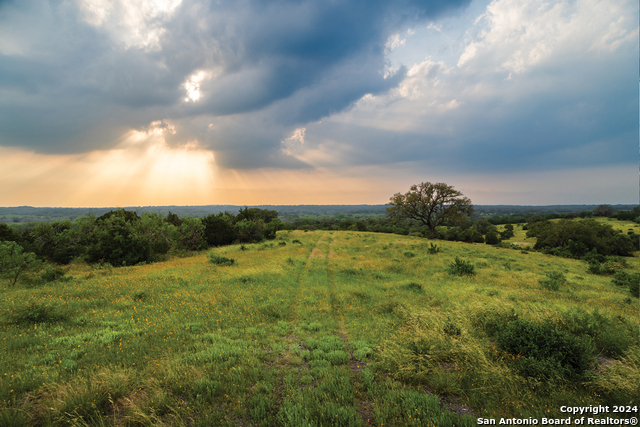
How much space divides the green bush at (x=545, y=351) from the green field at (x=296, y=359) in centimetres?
6

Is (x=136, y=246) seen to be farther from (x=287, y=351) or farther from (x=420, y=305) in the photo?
(x=420, y=305)

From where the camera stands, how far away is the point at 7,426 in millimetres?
4523

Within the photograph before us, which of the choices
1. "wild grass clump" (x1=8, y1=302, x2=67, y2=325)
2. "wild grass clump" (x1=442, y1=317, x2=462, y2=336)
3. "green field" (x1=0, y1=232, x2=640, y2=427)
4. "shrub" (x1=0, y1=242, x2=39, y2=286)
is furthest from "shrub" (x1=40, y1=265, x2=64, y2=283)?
"wild grass clump" (x1=442, y1=317, x2=462, y2=336)

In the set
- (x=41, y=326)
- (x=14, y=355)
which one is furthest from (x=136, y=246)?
(x=14, y=355)

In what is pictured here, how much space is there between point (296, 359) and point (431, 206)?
151ft

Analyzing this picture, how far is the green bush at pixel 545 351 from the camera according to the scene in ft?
20.0

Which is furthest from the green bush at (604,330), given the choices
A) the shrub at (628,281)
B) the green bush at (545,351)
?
the shrub at (628,281)

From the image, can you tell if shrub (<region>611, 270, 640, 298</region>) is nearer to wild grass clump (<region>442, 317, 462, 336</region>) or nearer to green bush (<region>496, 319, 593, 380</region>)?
green bush (<region>496, 319, 593, 380</region>)

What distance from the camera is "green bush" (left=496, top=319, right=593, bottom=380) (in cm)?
610

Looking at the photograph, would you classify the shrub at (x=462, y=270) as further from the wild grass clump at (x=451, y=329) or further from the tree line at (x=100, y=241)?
the tree line at (x=100, y=241)

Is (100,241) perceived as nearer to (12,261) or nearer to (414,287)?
(12,261)

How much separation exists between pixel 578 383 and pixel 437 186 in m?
45.4

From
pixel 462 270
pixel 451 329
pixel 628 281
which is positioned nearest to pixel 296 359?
pixel 451 329

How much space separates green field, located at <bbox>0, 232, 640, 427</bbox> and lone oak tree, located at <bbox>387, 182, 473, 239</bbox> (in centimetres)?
3364
